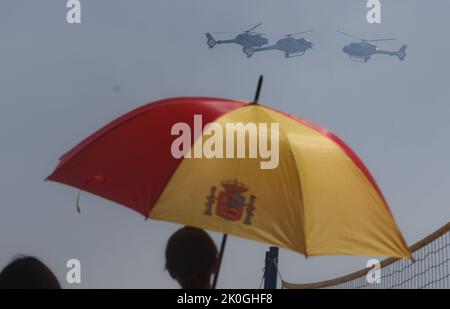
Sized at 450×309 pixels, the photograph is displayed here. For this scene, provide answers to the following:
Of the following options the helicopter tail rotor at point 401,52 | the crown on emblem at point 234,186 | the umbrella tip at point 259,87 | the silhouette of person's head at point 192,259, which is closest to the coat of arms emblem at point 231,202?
the crown on emblem at point 234,186

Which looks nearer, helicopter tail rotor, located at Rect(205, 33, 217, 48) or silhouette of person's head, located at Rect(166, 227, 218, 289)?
silhouette of person's head, located at Rect(166, 227, 218, 289)

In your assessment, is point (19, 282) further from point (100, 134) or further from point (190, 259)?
point (100, 134)

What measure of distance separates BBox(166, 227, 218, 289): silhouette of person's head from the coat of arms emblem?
18 centimetres

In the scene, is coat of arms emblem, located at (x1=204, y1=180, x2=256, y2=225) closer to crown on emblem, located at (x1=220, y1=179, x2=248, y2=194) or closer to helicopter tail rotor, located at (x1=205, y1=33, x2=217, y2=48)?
crown on emblem, located at (x1=220, y1=179, x2=248, y2=194)

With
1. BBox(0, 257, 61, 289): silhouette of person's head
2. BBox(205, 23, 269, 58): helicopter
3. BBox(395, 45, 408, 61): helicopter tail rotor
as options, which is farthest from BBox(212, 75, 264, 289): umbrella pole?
BBox(395, 45, 408, 61): helicopter tail rotor

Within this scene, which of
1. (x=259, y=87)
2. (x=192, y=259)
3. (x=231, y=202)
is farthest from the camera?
(x=259, y=87)

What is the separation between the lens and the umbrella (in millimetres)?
4945

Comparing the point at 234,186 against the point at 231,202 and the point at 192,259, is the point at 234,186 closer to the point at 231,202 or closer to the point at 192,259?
the point at 231,202

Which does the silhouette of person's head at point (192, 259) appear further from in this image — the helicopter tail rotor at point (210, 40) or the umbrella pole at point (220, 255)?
the helicopter tail rotor at point (210, 40)

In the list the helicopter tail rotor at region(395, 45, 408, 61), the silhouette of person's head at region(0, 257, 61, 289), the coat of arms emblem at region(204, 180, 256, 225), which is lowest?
the silhouette of person's head at region(0, 257, 61, 289)

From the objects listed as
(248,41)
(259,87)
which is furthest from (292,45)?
(259,87)

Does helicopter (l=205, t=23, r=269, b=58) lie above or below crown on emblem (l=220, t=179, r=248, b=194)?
above

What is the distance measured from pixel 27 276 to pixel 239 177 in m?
1.33

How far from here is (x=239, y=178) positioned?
5.00 m
